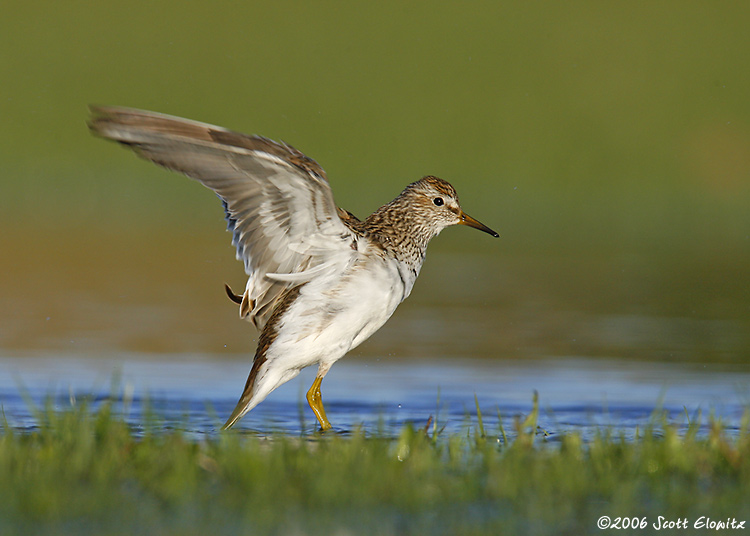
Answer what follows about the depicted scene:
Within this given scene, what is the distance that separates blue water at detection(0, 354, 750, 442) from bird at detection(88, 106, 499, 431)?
13.8 inches

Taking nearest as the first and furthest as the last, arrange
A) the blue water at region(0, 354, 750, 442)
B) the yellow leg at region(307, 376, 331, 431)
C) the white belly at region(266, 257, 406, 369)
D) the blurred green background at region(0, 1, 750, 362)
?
the white belly at region(266, 257, 406, 369), the yellow leg at region(307, 376, 331, 431), the blue water at region(0, 354, 750, 442), the blurred green background at region(0, 1, 750, 362)

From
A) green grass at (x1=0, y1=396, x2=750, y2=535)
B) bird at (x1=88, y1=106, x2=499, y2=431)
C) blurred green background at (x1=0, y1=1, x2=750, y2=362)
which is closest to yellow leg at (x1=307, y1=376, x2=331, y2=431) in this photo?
bird at (x1=88, y1=106, x2=499, y2=431)

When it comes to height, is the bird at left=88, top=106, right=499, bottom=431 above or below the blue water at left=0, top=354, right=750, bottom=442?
above

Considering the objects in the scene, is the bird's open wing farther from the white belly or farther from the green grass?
the green grass

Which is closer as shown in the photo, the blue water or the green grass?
the green grass

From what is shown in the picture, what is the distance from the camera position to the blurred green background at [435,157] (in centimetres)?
1468

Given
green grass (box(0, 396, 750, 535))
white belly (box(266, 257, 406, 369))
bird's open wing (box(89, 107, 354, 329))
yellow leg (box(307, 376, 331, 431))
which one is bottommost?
green grass (box(0, 396, 750, 535))

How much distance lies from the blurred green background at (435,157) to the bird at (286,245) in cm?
420

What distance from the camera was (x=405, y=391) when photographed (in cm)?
1026

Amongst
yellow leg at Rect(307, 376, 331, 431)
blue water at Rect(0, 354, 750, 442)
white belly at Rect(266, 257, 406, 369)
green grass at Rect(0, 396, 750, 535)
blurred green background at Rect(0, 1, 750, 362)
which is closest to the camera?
green grass at Rect(0, 396, 750, 535)

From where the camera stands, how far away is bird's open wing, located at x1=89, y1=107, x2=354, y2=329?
710 centimetres

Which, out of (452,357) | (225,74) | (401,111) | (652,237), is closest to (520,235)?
(652,237)

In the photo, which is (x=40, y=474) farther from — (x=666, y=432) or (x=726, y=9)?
(x=726, y=9)

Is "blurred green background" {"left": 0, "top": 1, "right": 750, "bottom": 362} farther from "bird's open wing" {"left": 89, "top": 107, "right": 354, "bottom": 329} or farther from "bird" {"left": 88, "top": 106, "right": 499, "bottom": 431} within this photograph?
"bird's open wing" {"left": 89, "top": 107, "right": 354, "bottom": 329}
